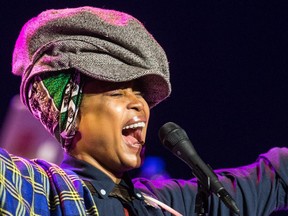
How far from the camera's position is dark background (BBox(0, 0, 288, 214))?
137 inches

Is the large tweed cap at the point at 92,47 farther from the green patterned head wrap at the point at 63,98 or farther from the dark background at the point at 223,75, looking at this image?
the dark background at the point at 223,75

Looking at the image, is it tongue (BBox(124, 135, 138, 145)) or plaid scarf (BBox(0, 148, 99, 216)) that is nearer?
plaid scarf (BBox(0, 148, 99, 216))

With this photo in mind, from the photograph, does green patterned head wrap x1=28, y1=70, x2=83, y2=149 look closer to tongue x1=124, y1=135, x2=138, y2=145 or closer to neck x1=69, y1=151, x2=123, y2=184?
neck x1=69, y1=151, x2=123, y2=184

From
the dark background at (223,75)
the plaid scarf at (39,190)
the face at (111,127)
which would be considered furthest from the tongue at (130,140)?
the dark background at (223,75)

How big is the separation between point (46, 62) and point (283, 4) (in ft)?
6.43

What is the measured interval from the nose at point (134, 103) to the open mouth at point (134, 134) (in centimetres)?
5

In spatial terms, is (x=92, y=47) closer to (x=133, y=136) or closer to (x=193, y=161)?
(x=133, y=136)

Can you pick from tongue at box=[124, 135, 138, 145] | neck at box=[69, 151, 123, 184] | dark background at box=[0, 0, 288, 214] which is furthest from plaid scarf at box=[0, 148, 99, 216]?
dark background at box=[0, 0, 288, 214]

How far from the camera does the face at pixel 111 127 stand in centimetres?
204

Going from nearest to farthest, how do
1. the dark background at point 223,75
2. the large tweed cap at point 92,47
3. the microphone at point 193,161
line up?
the microphone at point 193,161, the large tweed cap at point 92,47, the dark background at point 223,75

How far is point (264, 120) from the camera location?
3480 mm

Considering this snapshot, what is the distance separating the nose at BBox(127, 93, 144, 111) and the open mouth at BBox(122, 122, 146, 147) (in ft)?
0.18

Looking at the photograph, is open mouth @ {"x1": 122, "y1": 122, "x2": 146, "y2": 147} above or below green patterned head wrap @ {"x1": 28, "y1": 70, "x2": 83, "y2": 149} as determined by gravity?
below

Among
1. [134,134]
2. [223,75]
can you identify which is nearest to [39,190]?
[134,134]
